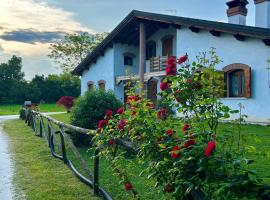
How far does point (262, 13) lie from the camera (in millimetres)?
16812

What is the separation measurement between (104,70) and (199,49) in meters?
9.06

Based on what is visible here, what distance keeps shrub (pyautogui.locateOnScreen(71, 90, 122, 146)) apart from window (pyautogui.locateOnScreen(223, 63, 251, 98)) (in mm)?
6114

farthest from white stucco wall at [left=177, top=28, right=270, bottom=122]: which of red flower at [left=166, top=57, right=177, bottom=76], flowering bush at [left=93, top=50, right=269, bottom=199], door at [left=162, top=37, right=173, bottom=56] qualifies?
red flower at [left=166, top=57, right=177, bottom=76]

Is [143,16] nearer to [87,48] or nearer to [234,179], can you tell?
[234,179]

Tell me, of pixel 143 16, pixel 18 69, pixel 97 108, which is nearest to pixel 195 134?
pixel 97 108

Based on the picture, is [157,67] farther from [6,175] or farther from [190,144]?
[190,144]

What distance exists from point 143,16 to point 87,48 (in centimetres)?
2906

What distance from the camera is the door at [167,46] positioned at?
756 inches

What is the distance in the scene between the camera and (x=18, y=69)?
62938 mm

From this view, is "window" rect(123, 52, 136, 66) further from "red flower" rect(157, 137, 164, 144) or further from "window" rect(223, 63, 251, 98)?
"red flower" rect(157, 137, 164, 144)

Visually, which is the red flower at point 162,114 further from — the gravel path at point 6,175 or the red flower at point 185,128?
the gravel path at point 6,175

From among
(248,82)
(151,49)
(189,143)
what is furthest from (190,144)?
(151,49)

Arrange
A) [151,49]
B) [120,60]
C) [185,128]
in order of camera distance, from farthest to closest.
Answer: [120,60] → [151,49] → [185,128]

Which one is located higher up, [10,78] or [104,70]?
[10,78]
